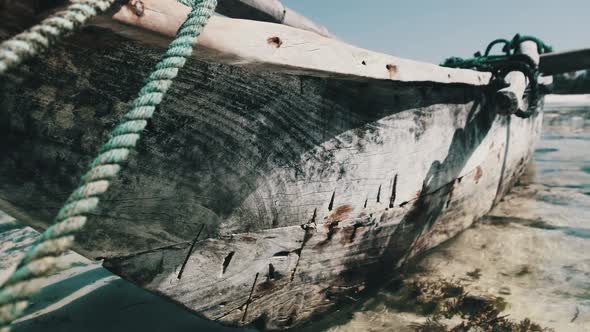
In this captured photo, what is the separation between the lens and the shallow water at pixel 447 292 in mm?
1859

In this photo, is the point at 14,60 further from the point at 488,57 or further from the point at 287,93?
the point at 488,57

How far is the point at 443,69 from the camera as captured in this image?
1855mm

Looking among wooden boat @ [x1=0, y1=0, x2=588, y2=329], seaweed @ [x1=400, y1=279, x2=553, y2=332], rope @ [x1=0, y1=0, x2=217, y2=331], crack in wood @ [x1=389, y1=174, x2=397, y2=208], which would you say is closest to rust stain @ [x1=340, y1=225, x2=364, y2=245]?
wooden boat @ [x1=0, y1=0, x2=588, y2=329]

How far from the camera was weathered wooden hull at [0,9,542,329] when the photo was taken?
111 centimetres

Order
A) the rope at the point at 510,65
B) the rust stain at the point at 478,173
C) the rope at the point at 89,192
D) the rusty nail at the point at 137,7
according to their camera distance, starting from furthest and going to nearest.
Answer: the rust stain at the point at 478,173
the rope at the point at 510,65
the rusty nail at the point at 137,7
the rope at the point at 89,192

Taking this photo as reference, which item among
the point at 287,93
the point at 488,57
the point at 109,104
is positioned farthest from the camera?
the point at 488,57

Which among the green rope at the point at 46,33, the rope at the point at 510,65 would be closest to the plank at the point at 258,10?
the rope at the point at 510,65

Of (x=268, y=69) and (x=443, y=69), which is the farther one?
(x=443, y=69)

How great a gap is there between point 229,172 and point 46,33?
75cm

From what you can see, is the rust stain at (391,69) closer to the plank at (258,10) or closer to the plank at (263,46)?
the plank at (263,46)

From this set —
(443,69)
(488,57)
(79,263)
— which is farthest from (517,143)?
(79,263)

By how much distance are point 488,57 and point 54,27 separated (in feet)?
9.31

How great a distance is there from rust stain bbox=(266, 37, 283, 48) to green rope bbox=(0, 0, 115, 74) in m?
0.48

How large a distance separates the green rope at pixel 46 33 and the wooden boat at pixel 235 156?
0.32ft
